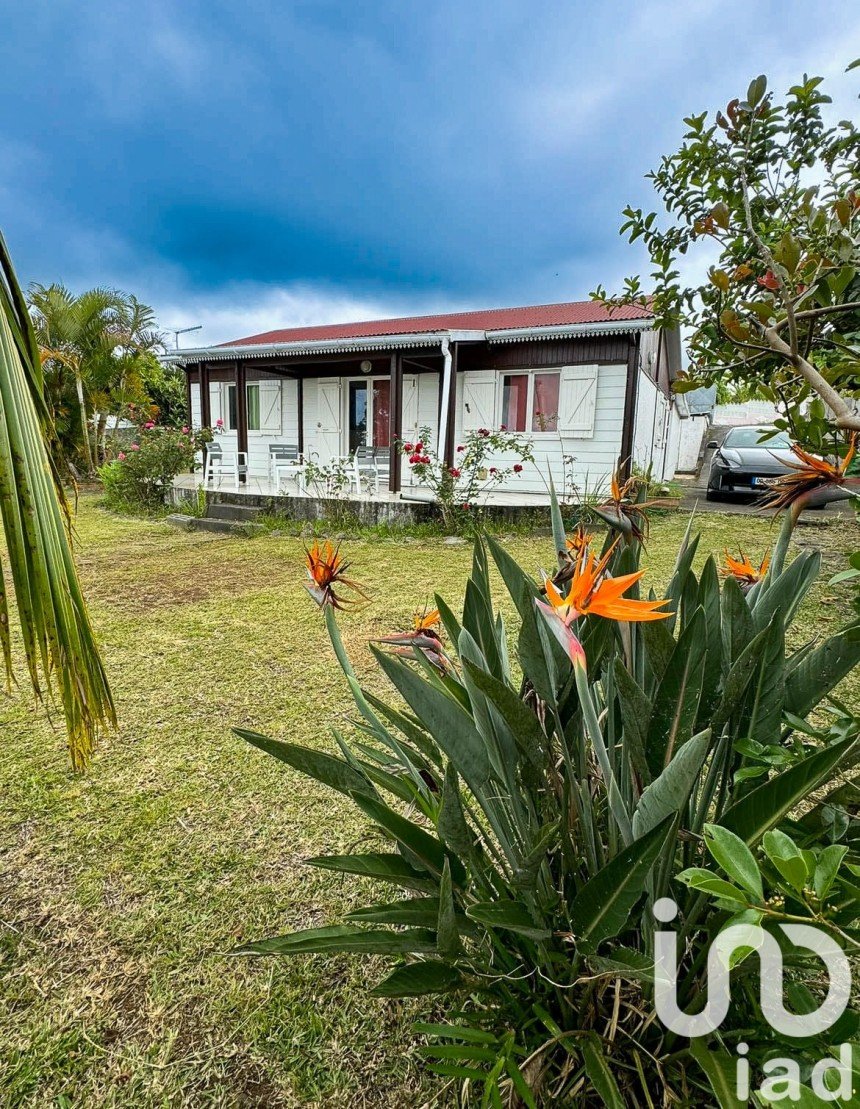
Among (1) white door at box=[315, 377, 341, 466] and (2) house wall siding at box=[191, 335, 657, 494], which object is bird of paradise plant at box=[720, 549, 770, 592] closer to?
(2) house wall siding at box=[191, 335, 657, 494]

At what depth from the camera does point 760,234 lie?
167 centimetres

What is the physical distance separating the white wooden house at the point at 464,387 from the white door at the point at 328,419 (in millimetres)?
24

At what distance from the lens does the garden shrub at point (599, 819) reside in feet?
2.07

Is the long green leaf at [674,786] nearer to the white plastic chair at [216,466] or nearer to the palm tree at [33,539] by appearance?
the palm tree at [33,539]

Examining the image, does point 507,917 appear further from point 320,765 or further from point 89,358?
point 89,358

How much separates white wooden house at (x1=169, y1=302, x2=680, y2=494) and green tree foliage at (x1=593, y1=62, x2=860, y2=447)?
17.7 feet

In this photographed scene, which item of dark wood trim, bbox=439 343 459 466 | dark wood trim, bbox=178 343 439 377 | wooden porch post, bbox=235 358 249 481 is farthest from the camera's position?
wooden porch post, bbox=235 358 249 481

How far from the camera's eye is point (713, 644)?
2.81 feet

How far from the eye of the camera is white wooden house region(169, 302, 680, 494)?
29.0 ft

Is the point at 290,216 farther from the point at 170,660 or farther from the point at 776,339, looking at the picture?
the point at 776,339

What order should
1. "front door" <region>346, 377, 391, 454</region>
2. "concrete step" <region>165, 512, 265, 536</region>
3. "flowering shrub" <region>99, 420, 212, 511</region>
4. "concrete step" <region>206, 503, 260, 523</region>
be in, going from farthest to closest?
1. "front door" <region>346, 377, 391, 454</region>
2. "flowering shrub" <region>99, 420, 212, 511</region>
3. "concrete step" <region>206, 503, 260, 523</region>
4. "concrete step" <region>165, 512, 265, 536</region>

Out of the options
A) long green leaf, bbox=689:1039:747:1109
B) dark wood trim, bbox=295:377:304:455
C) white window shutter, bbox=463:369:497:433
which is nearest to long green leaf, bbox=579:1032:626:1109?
long green leaf, bbox=689:1039:747:1109

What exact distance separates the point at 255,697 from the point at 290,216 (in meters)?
15.5

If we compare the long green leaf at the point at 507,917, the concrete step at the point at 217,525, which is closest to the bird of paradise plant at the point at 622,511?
the long green leaf at the point at 507,917
